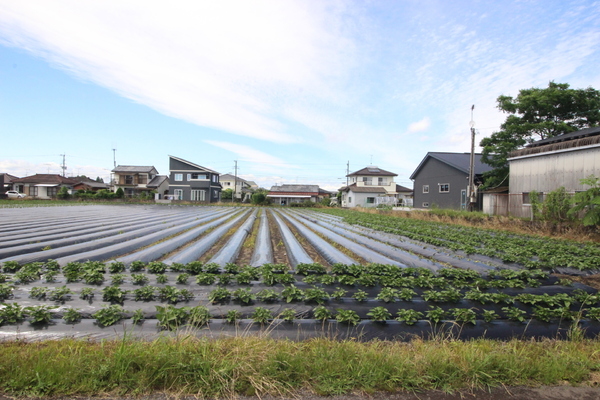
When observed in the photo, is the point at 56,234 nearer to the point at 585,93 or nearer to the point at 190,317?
the point at 190,317

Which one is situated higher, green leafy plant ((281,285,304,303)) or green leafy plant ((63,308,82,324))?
green leafy plant ((281,285,304,303))

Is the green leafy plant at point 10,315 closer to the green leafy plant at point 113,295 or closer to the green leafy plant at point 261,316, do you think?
the green leafy plant at point 113,295

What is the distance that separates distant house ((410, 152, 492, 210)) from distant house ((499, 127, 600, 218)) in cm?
580

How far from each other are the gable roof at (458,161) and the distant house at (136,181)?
114 ft

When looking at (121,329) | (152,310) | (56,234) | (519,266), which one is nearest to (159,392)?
(121,329)

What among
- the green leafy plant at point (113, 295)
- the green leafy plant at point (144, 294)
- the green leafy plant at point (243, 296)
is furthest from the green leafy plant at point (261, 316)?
the green leafy plant at point (113, 295)

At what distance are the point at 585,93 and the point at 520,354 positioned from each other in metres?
22.4

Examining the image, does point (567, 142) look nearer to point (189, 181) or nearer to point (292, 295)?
point (292, 295)

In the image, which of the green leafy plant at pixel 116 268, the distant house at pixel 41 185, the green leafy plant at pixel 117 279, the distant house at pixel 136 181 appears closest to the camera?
the green leafy plant at pixel 117 279

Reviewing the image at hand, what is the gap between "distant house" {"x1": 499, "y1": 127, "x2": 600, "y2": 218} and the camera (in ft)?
37.7

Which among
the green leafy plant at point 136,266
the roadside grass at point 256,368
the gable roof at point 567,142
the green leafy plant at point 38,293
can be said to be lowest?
the roadside grass at point 256,368

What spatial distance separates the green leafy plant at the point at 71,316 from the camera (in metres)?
2.83

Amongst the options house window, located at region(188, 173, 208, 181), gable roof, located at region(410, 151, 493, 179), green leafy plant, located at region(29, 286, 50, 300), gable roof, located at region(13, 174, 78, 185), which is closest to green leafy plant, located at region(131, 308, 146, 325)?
green leafy plant, located at region(29, 286, 50, 300)

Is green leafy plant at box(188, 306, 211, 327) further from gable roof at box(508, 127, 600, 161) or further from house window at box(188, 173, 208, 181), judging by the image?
house window at box(188, 173, 208, 181)
